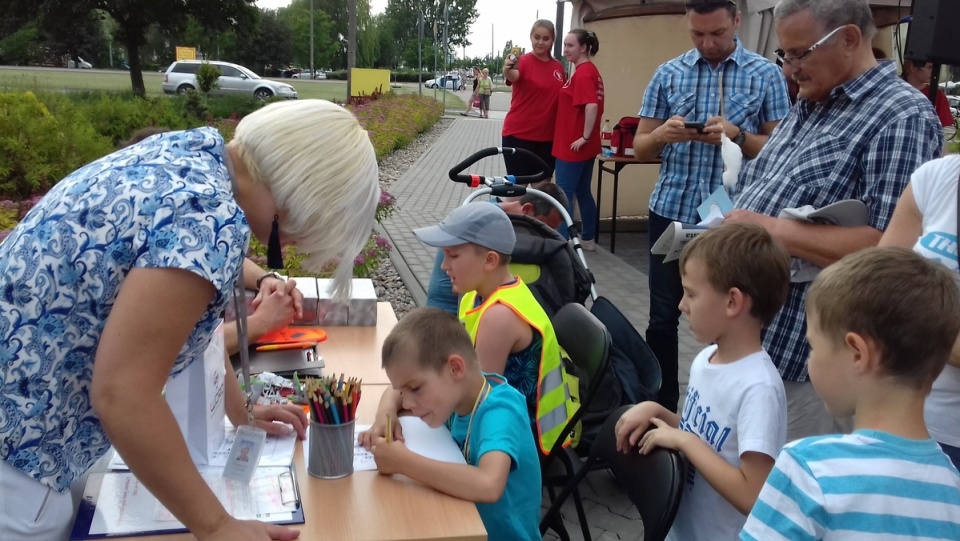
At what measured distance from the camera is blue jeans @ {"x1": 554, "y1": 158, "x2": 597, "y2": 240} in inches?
281

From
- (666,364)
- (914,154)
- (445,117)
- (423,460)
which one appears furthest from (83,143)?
(445,117)

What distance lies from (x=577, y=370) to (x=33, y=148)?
5.88 meters

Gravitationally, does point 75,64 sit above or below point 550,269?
above

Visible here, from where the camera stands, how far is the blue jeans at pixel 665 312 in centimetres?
358

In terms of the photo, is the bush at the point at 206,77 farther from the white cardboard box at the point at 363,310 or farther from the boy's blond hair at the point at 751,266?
the boy's blond hair at the point at 751,266

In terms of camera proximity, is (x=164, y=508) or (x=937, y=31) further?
(x=937, y=31)

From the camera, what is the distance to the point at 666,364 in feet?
12.4

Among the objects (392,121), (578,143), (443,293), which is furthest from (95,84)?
(443,293)

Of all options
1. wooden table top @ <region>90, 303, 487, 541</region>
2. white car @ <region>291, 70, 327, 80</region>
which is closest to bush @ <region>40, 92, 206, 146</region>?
wooden table top @ <region>90, 303, 487, 541</region>

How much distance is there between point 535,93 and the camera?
23.8 ft

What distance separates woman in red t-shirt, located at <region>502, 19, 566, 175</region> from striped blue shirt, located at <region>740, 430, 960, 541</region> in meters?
5.85

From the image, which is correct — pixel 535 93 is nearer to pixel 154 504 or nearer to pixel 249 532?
pixel 154 504

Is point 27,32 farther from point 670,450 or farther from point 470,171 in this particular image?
point 670,450

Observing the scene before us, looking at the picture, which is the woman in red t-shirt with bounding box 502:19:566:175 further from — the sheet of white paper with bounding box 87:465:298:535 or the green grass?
the green grass
